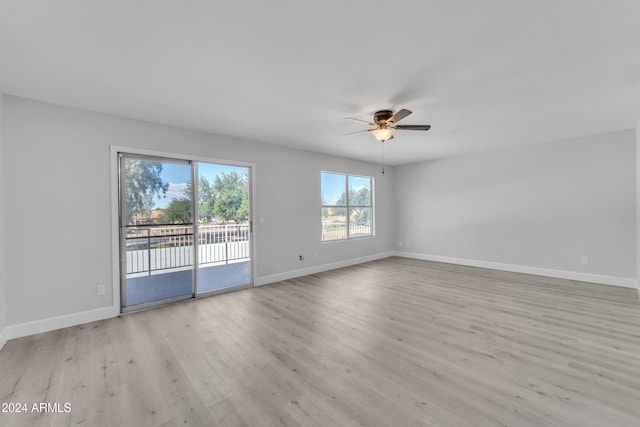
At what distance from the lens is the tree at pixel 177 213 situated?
3721mm

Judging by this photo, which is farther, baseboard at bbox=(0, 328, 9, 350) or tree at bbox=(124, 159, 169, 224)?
tree at bbox=(124, 159, 169, 224)

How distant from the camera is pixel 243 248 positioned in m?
5.28

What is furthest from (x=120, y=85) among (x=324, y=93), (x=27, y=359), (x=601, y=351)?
(x=601, y=351)

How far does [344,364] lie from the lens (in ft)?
7.27

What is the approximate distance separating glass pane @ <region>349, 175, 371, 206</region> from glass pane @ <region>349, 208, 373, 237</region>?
0.60 feet

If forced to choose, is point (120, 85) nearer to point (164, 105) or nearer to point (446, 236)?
point (164, 105)

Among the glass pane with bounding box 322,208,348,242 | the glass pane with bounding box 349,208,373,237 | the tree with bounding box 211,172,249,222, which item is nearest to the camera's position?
the tree with bounding box 211,172,249,222

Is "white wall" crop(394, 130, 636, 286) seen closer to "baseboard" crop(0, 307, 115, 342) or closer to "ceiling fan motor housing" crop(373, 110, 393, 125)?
"ceiling fan motor housing" crop(373, 110, 393, 125)

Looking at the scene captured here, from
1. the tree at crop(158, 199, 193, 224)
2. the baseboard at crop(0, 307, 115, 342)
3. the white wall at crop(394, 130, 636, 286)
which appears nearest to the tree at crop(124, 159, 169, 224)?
the tree at crop(158, 199, 193, 224)

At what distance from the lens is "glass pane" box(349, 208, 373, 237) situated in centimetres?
654

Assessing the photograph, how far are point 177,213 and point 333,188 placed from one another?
341cm

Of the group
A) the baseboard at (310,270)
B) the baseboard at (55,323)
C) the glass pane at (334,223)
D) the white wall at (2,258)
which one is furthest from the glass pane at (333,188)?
the white wall at (2,258)

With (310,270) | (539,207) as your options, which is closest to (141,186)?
(310,270)

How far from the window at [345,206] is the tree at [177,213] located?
9.04 ft
